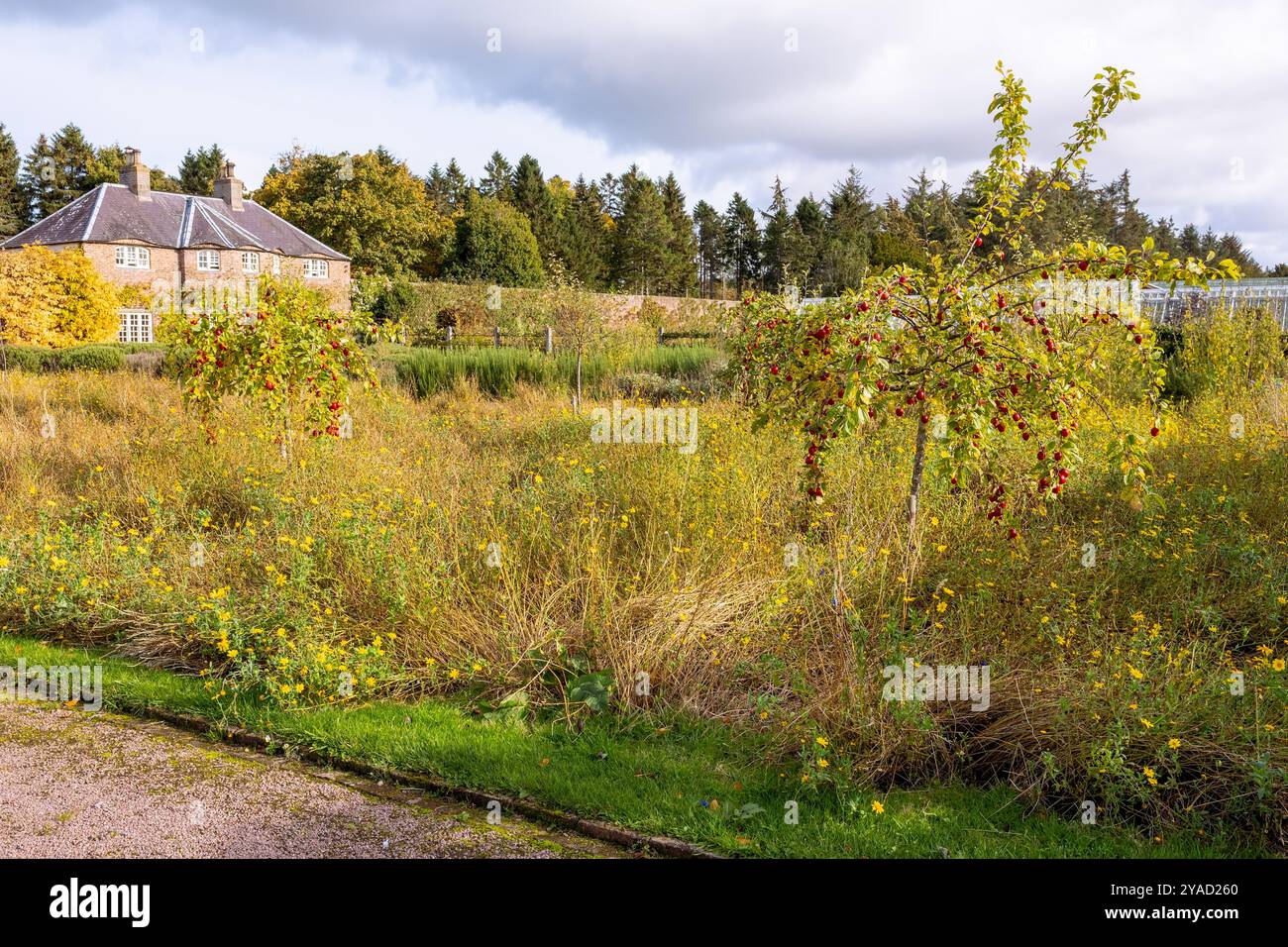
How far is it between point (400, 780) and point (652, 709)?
111 centimetres

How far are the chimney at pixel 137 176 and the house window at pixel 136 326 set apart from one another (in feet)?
15.4

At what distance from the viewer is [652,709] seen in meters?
4.05

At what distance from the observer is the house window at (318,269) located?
115 ft

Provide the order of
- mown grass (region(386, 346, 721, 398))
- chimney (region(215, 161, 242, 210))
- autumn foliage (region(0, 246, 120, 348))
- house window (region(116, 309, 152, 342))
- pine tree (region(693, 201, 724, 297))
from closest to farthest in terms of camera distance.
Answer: mown grass (region(386, 346, 721, 398))
autumn foliage (region(0, 246, 120, 348))
house window (region(116, 309, 152, 342))
chimney (region(215, 161, 242, 210))
pine tree (region(693, 201, 724, 297))

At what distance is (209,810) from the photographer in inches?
130

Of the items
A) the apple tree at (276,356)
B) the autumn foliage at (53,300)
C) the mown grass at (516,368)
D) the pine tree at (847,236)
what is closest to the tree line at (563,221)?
the pine tree at (847,236)

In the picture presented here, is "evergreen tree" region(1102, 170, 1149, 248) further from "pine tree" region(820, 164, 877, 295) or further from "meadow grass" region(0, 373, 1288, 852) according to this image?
"meadow grass" region(0, 373, 1288, 852)

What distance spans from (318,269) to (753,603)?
113 feet

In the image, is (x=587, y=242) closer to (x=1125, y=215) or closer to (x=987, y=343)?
(x=1125, y=215)

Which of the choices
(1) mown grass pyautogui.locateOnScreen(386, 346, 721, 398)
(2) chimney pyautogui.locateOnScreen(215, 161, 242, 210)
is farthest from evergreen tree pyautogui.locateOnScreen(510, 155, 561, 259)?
(1) mown grass pyautogui.locateOnScreen(386, 346, 721, 398)

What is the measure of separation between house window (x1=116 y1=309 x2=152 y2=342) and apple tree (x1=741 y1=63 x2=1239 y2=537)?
31879 millimetres

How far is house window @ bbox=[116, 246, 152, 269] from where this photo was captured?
30.9 m
